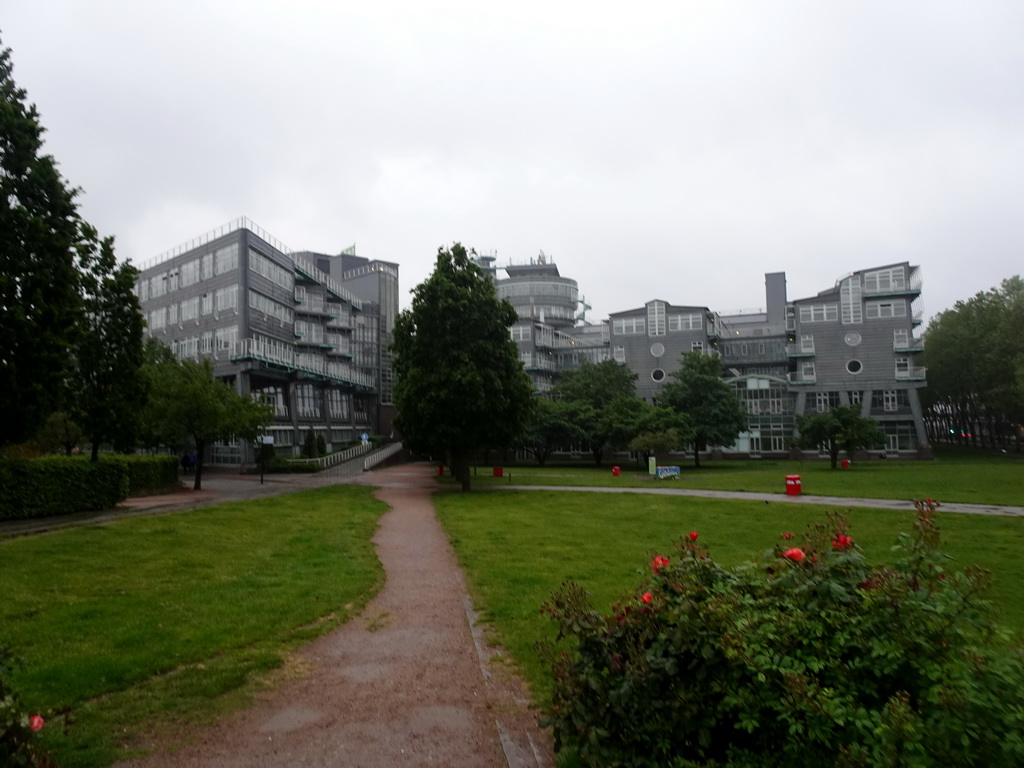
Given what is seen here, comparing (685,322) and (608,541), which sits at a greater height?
(685,322)

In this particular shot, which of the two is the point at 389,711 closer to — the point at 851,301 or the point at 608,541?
the point at 608,541

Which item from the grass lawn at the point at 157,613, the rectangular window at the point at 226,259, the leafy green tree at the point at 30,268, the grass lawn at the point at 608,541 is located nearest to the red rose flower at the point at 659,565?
the grass lawn at the point at 608,541

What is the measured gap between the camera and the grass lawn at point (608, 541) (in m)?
9.27

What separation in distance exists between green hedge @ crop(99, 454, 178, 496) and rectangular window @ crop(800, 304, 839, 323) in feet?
185

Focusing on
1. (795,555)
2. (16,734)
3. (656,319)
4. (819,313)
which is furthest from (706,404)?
(16,734)

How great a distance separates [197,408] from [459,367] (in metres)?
12.5

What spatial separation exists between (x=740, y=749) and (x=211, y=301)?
56.1 m

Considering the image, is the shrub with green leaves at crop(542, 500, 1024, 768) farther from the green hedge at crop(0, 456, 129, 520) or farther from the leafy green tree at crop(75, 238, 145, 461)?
the leafy green tree at crop(75, 238, 145, 461)

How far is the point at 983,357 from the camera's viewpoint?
204 feet

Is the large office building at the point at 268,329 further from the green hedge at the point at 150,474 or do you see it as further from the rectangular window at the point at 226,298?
the green hedge at the point at 150,474

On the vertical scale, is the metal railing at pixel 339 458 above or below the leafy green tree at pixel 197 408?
below

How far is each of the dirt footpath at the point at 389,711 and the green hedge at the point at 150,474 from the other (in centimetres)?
2394

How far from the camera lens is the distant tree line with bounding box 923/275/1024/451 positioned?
56.7 meters

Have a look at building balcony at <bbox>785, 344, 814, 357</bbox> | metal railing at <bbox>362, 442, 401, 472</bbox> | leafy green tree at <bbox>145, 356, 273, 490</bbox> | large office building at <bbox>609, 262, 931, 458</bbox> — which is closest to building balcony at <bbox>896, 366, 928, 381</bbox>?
large office building at <bbox>609, 262, 931, 458</bbox>
